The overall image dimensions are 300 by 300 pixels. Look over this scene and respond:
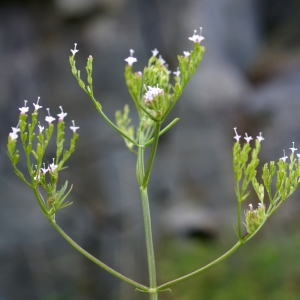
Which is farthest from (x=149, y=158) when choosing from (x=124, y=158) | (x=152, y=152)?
(x=124, y=158)

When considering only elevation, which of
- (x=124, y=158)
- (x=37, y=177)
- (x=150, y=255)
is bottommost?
(x=150, y=255)

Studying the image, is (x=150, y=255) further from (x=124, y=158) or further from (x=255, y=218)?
(x=124, y=158)

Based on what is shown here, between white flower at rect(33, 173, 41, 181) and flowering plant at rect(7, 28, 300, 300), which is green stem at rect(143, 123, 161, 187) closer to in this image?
flowering plant at rect(7, 28, 300, 300)

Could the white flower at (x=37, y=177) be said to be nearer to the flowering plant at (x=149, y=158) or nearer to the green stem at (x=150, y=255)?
the flowering plant at (x=149, y=158)

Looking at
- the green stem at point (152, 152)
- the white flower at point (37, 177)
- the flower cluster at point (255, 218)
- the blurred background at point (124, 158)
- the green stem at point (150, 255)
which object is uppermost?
the blurred background at point (124, 158)

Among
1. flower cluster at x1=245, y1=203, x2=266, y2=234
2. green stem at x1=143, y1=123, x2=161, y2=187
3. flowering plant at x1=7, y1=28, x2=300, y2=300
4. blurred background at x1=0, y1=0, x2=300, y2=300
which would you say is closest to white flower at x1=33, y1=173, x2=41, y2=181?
flowering plant at x1=7, y1=28, x2=300, y2=300

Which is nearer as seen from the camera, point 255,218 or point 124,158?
point 255,218

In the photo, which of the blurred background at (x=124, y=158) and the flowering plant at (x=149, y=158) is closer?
the flowering plant at (x=149, y=158)

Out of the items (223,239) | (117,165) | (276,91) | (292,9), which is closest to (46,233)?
(117,165)

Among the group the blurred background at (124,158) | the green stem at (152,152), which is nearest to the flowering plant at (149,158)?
the green stem at (152,152)
